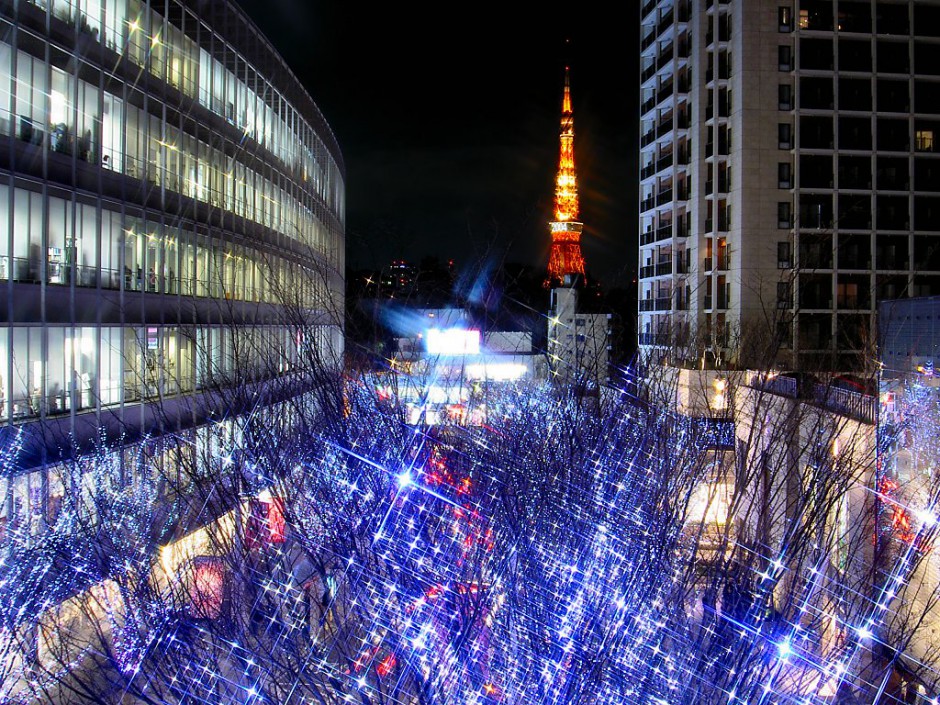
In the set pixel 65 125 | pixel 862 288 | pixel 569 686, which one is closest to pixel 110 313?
pixel 65 125

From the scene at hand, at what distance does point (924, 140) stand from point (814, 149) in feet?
16.4

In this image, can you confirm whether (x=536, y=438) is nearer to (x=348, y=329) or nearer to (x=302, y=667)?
(x=348, y=329)

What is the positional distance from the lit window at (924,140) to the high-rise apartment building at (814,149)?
0.04 metres

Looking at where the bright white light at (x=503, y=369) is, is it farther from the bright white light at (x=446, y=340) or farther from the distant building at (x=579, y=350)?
the distant building at (x=579, y=350)

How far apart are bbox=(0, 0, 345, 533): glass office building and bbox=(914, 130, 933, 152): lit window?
81.0 ft

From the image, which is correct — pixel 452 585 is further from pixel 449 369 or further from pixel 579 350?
pixel 449 369

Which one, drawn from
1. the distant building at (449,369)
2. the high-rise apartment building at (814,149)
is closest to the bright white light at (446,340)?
the distant building at (449,369)

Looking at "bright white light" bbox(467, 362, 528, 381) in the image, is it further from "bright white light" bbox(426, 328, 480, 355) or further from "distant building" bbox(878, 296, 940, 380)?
"distant building" bbox(878, 296, 940, 380)

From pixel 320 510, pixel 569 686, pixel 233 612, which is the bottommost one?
pixel 569 686

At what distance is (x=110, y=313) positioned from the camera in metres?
12.6

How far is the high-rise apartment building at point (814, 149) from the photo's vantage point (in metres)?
27.4

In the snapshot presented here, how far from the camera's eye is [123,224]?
42.5ft

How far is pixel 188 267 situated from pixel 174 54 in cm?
424

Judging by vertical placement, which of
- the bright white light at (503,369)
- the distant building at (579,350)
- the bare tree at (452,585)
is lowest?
the bare tree at (452,585)
